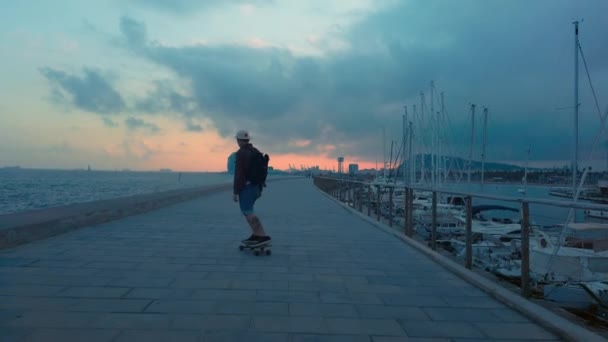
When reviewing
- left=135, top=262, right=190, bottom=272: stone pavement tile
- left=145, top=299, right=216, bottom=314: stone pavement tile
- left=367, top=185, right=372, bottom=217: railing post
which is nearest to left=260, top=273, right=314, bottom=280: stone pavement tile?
left=135, top=262, right=190, bottom=272: stone pavement tile

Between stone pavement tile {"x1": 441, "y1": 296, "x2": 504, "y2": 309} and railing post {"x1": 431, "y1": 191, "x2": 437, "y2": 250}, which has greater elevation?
railing post {"x1": 431, "y1": 191, "x2": 437, "y2": 250}

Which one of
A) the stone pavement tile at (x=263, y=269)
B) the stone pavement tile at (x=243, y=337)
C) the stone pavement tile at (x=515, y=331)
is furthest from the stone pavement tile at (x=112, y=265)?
the stone pavement tile at (x=515, y=331)

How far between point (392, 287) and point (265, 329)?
186 centimetres

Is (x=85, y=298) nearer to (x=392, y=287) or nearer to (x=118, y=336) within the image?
(x=118, y=336)

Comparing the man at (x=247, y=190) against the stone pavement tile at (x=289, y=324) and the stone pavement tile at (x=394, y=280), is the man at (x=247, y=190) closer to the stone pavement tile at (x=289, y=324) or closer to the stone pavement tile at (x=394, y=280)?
the stone pavement tile at (x=394, y=280)

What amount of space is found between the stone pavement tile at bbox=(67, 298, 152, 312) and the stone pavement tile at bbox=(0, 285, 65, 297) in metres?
0.42

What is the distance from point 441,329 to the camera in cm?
358

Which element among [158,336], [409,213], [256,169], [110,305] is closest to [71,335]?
[158,336]

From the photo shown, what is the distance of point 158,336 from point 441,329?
208 cm

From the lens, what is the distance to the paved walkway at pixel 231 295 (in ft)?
11.2

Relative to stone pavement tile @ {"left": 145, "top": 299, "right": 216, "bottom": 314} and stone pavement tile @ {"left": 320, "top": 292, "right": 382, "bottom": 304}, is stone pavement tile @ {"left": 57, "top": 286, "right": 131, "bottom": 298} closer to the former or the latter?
stone pavement tile @ {"left": 145, "top": 299, "right": 216, "bottom": 314}

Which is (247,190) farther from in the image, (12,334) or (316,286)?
(12,334)

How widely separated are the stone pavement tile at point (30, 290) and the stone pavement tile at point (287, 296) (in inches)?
72.2

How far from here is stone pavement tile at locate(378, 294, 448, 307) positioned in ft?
14.0
